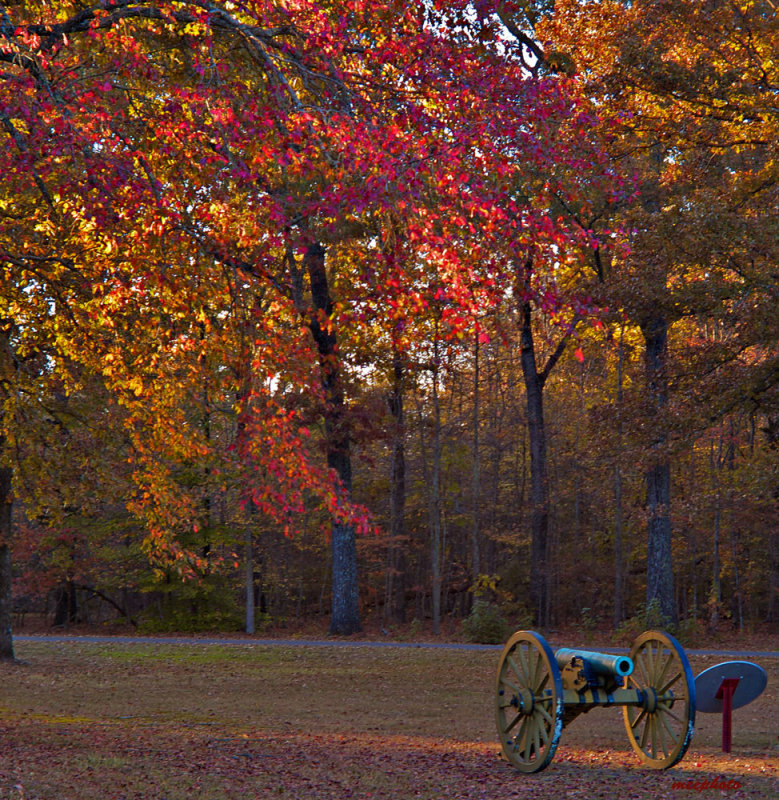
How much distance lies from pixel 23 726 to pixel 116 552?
2002cm

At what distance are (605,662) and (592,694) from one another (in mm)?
322

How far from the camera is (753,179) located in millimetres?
17672

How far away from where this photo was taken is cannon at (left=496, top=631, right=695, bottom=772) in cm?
722

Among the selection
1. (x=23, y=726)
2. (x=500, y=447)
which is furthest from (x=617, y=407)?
(x=500, y=447)

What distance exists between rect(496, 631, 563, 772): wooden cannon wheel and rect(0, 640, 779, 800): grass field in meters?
0.20

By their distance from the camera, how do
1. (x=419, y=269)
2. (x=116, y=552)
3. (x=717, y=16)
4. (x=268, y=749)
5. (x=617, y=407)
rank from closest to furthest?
(x=268, y=749) → (x=419, y=269) → (x=717, y=16) → (x=617, y=407) → (x=116, y=552)

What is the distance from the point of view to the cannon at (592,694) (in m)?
7.22

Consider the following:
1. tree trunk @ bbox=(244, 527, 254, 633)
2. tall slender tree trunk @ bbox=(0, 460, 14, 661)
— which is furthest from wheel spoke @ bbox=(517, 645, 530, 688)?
tree trunk @ bbox=(244, 527, 254, 633)

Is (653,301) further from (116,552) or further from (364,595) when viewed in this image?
(364,595)

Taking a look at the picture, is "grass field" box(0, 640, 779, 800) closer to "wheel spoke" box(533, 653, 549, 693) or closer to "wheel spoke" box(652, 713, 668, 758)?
"wheel spoke" box(652, 713, 668, 758)

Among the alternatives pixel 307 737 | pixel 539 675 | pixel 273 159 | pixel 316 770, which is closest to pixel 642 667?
pixel 539 675

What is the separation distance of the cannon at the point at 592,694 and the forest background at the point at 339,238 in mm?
1839

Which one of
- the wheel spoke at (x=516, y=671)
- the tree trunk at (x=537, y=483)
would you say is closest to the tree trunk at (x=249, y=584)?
the tree trunk at (x=537, y=483)

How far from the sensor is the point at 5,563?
17.8 metres
